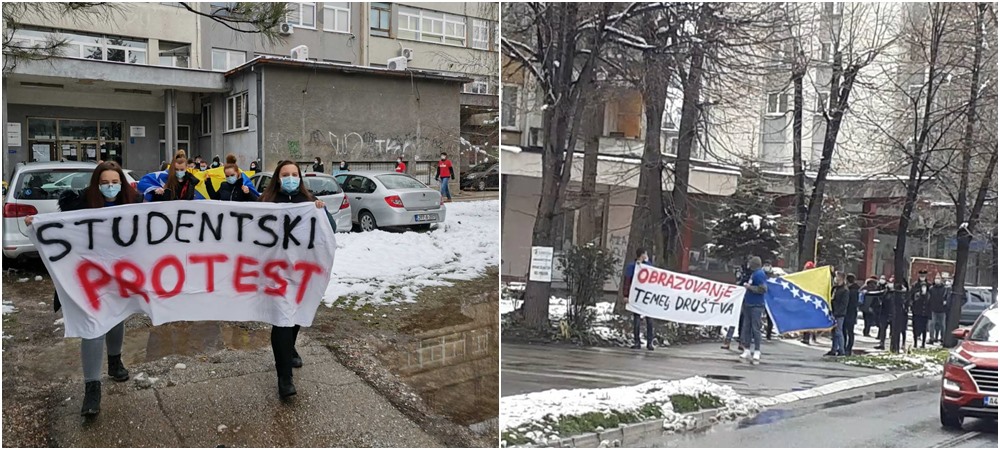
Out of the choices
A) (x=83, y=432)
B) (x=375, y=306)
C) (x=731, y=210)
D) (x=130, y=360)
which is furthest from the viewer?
(x=375, y=306)

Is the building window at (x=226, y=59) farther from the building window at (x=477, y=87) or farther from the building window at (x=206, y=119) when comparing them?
the building window at (x=477, y=87)

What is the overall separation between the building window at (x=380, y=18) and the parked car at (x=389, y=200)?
67cm

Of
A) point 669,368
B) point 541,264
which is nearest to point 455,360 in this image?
point 541,264

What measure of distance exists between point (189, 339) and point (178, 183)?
2.41 feet

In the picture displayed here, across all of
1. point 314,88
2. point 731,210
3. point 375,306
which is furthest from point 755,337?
point 314,88

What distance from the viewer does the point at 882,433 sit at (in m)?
3.33

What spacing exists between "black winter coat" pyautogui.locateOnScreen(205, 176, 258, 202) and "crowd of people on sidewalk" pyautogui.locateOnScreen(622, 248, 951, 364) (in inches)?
66.7

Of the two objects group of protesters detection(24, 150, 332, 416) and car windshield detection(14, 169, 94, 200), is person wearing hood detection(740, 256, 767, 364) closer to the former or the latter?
group of protesters detection(24, 150, 332, 416)

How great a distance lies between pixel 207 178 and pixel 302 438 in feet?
3.83

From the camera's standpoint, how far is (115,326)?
9.79ft

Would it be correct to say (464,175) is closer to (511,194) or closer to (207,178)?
(511,194)

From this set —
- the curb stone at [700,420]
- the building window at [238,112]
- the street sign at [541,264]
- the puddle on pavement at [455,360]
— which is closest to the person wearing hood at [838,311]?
the curb stone at [700,420]

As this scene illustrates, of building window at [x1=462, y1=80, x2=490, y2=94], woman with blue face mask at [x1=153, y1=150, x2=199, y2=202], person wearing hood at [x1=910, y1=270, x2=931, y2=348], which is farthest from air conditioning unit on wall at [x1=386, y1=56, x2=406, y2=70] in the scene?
person wearing hood at [x1=910, y1=270, x2=931, y2=348]

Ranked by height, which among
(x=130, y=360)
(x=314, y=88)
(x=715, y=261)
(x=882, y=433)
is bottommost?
(x=882, y=433)
